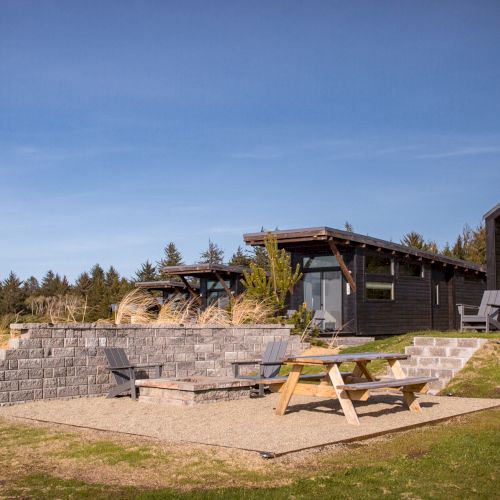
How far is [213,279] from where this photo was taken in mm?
27703

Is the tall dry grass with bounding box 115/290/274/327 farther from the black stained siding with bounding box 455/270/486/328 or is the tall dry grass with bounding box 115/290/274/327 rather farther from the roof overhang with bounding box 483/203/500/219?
the black stained siding with bounding box 455/270/486/328

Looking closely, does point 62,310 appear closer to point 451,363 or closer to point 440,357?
point 440,357

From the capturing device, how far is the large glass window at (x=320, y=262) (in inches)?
888

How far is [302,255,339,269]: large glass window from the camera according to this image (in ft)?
74.0

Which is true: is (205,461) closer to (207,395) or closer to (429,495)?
(429,495)

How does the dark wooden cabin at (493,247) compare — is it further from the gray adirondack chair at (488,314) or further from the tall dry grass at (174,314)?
the tall dry grass at (174,314)

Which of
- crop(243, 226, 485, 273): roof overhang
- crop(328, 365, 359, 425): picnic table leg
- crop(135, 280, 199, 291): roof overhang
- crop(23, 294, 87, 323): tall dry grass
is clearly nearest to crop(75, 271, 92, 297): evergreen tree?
crop(135, 280, 199, 291): roof overhang

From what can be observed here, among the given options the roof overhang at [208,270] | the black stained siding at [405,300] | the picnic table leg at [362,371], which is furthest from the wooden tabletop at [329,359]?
the roof overhang at [208,270]

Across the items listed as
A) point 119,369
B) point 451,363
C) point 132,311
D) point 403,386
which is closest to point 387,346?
point 451,363

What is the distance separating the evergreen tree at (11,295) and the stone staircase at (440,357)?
25.7m

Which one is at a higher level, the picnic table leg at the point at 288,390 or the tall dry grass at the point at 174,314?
the tall dry grass at the point at 174,314

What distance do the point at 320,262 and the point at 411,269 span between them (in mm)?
3708

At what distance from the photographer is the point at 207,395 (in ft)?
35.1

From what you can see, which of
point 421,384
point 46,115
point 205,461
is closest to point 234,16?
point 46,115
